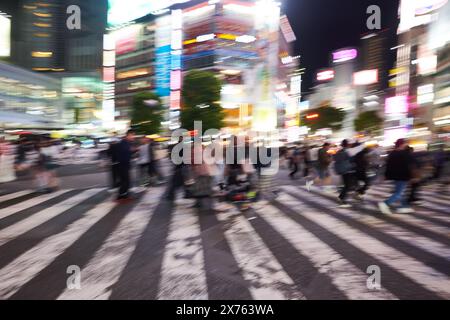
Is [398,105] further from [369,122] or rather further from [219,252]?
[219,252]

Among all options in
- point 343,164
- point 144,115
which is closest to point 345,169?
point 343,164

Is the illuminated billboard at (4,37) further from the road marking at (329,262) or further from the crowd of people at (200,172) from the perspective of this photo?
the road marking at (329,262)

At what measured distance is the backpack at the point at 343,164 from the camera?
9430 millimetres

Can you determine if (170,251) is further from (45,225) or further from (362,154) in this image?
(362,154)

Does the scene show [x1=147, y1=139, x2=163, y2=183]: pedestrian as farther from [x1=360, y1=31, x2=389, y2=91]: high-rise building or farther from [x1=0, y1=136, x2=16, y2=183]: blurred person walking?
[x1=360, y1=31, x2=389, y2=91]: high-rise building

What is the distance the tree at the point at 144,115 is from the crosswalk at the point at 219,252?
37.1 meters

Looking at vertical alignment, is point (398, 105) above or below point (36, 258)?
above

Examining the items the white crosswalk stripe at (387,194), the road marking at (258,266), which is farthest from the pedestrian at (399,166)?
the road marking at (258,266)

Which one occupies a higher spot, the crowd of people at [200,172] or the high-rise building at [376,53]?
the high-rise building at [376,53]

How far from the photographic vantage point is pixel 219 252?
17.7 ft

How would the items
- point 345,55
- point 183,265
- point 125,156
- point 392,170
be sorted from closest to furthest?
point 183,265, point 392,170, point 125,156, point 345,55

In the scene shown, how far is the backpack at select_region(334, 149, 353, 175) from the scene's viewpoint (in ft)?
30.9

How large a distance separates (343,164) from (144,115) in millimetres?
40097

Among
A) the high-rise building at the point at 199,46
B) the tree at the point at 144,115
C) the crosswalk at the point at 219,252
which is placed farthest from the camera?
the high-rise building at the point at 199,46
